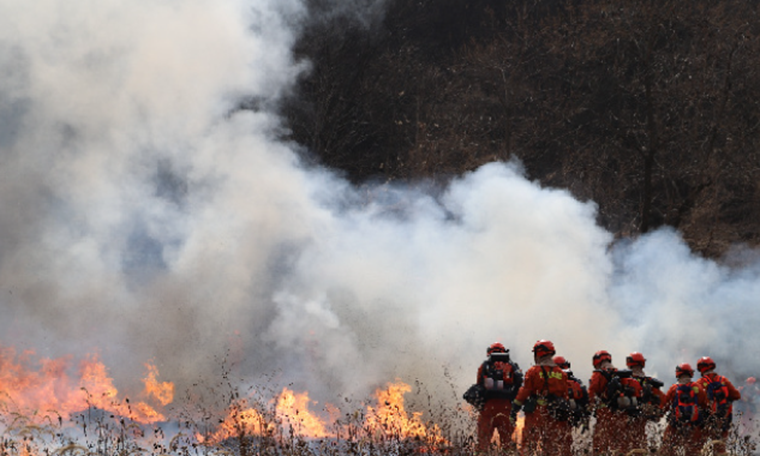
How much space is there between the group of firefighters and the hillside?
17781mm

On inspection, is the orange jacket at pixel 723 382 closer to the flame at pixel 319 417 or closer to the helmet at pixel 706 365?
the helmet at pixel 706 365

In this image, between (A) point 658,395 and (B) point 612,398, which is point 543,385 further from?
(A) point 658,395

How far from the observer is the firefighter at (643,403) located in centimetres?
973

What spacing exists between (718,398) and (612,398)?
1.09m

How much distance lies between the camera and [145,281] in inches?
510

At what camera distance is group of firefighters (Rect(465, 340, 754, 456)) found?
937cm

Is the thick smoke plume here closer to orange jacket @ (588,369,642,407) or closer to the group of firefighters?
the group of firefighters

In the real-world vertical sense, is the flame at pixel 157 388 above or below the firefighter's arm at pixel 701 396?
above

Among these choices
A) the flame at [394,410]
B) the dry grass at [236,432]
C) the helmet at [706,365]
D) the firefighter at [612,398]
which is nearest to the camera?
the dry grass at [236,432]

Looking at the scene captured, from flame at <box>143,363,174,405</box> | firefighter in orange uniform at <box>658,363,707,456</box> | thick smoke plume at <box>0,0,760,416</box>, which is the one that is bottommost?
firefighter in orange uniform at <box>658,363,707,456</box>

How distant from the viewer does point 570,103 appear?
3447 cm

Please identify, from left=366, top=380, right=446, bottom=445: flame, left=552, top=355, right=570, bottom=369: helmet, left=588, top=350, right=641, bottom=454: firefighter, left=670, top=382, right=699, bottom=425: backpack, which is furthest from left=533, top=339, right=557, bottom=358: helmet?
left=366, top=380, right=446, bottom=445: flame

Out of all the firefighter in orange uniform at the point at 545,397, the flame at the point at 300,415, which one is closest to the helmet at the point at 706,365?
the firefighter in orange uniform at the point at 545,397

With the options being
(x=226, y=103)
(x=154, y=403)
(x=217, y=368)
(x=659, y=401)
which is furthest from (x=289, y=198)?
(x=659, y=401)
